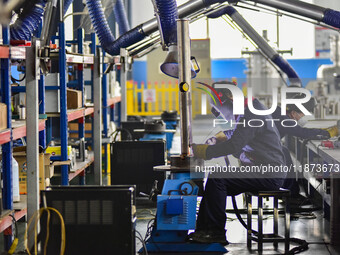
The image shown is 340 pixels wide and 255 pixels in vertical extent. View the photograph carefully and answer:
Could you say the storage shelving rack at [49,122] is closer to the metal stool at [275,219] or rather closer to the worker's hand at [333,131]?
the metal stool at [275,219]

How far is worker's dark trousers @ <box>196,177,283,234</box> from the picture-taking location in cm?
552

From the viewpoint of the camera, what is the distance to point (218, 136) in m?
6.68

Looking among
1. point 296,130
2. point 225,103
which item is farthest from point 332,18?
point 225,103

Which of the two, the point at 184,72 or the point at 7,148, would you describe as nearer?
the point at 7,148

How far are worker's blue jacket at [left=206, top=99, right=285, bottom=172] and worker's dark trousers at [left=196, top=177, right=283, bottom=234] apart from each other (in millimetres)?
198

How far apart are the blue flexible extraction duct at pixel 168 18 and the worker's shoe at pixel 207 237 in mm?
2060

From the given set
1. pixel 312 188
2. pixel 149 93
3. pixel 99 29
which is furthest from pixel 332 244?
pixel 149 93

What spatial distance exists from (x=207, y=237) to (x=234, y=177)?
564mm

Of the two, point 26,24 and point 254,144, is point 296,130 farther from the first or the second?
point 26,24

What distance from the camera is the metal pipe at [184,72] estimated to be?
500cm

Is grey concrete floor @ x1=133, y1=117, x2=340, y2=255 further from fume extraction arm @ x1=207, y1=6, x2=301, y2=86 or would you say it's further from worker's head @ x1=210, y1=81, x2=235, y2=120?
fume extraction arm @ x1=207, y1=6, x2=301, y2=86

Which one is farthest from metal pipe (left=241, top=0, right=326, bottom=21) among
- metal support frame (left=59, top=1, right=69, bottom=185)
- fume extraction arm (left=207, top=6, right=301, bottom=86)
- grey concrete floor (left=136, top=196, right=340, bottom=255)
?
metal support frame (left=59, top=1, right=69, bottom=185)

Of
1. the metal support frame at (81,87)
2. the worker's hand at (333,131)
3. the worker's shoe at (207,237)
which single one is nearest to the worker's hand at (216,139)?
the worker's shoe at (207,237)

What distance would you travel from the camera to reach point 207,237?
5480 millimetres
